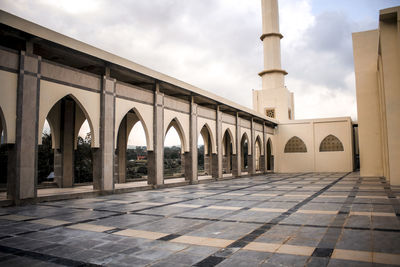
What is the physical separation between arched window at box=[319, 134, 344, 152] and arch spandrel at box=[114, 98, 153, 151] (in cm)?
1822

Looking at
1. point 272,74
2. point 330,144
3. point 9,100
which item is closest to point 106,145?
point 9,100

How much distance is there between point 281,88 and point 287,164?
719 centimetres

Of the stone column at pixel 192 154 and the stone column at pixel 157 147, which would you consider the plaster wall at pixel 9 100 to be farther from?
the stone column at pixel 192 154

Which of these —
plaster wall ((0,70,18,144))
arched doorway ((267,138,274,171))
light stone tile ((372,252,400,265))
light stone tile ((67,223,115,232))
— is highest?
plaster wall ((0,70,18,144))

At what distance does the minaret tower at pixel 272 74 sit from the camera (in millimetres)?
29656

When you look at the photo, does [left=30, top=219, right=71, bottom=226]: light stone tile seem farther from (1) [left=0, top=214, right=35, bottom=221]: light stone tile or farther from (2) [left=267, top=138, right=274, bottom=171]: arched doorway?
(2) [left=267, top=138, right=274, bottom=171]: arched doorway

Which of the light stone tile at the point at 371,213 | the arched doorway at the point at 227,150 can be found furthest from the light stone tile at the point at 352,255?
the arched doorway at the point at 227,150

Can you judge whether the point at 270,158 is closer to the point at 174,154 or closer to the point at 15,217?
the point at 174,154

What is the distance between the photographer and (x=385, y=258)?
3.53 meters

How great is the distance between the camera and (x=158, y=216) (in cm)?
657

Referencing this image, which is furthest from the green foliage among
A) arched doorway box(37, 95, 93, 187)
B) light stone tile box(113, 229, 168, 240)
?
light stone tile box(113, 229, 168, 240)

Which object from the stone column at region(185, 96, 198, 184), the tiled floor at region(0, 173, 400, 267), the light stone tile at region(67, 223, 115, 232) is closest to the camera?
the tiled floor at region(0, 173, 400, 267)

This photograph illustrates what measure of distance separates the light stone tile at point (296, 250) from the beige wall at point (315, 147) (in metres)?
24.0

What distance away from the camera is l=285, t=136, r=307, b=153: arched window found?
1073 inches
